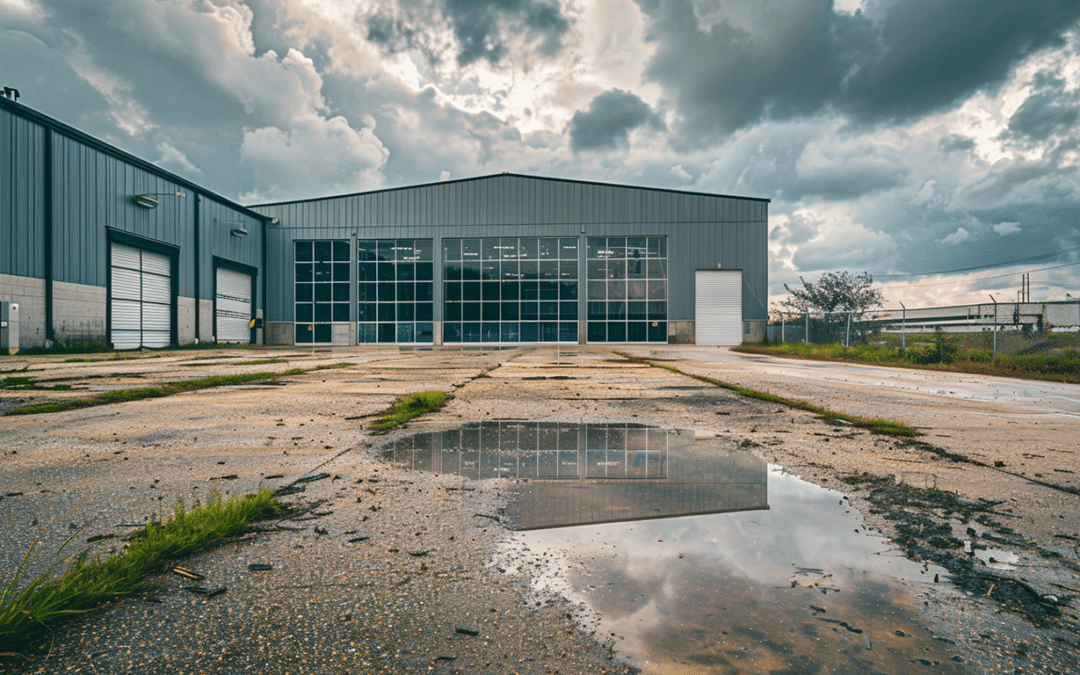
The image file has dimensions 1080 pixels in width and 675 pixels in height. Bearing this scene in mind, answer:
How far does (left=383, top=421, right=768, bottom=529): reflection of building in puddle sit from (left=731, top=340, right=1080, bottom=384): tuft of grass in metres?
11.6

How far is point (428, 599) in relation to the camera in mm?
1492

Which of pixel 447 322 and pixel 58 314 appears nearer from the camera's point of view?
pixel 58 314

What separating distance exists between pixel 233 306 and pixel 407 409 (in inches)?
1309

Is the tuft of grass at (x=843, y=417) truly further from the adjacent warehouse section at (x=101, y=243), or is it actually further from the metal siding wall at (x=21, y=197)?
the metal siding wall at (x=21, y=197)

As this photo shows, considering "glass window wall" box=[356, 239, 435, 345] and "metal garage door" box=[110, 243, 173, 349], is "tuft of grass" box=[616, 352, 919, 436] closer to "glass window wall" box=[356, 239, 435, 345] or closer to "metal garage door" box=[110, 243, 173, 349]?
"metal garage door" box=[110, 243, 173, 349]

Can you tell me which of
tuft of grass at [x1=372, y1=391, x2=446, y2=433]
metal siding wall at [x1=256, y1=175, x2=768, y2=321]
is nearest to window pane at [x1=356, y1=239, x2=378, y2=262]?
metal siding wall at [x1=256, y1=175, x2=768, y2=321]

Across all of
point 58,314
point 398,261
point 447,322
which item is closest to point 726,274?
point 447,322

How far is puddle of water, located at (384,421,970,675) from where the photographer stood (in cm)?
127

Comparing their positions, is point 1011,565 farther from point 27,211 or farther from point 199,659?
point 27,211

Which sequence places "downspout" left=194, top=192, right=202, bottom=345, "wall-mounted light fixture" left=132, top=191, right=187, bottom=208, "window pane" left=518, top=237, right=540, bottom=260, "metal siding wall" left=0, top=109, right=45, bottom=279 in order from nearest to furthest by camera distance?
"metal siding wall" left=0, top=109, right=45, bottom=279
"wall-mounted light fixture" left=132, top=191, right=187, bottom=208
"downspout" left=194, top=192, right=202, bottom=345
"window pane" left=518, top=237, right=540, bottom=260

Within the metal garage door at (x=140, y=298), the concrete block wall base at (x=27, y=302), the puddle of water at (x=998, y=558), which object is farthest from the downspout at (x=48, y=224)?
the puddle of water at (x=998, y=558)

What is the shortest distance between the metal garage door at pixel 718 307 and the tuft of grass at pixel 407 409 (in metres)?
31.6

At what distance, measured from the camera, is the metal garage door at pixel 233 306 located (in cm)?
3115

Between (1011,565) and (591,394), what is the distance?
16.8ft
